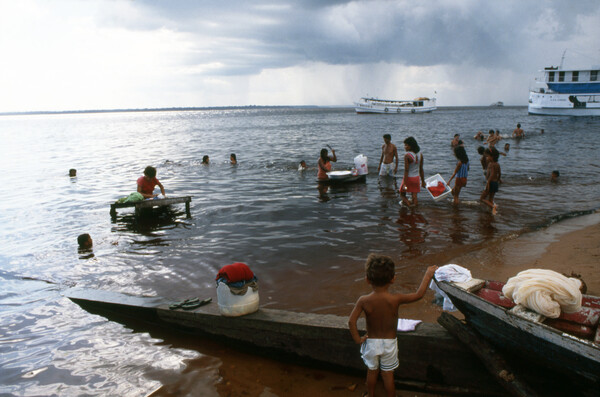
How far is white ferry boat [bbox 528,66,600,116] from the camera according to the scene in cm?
5525

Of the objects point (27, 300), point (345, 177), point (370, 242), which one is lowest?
point (27, 300)

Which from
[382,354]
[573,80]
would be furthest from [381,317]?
[573,80]

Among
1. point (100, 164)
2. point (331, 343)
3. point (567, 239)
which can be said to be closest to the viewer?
point (331, 343)

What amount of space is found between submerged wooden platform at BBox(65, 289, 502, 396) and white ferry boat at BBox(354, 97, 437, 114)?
10224 cm

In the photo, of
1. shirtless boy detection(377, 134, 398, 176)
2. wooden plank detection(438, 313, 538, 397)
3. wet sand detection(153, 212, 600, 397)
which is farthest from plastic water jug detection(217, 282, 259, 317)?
shirtless boy detection(377, 134, 398, 176)

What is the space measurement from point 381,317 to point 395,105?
10391cm

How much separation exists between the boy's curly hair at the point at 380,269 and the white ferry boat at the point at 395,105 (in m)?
103

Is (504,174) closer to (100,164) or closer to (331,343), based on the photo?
(331,343)

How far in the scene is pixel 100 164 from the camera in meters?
25.1

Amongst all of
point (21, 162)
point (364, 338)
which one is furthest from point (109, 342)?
point (21, 162)

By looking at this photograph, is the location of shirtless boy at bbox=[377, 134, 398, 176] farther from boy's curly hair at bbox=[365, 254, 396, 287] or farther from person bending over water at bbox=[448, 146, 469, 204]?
boy's curly hair at bbox=[365, 254, 396, 287]

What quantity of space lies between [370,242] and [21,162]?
29598 millimetres

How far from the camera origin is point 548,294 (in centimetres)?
319

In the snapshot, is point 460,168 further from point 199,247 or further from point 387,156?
point 199,247
